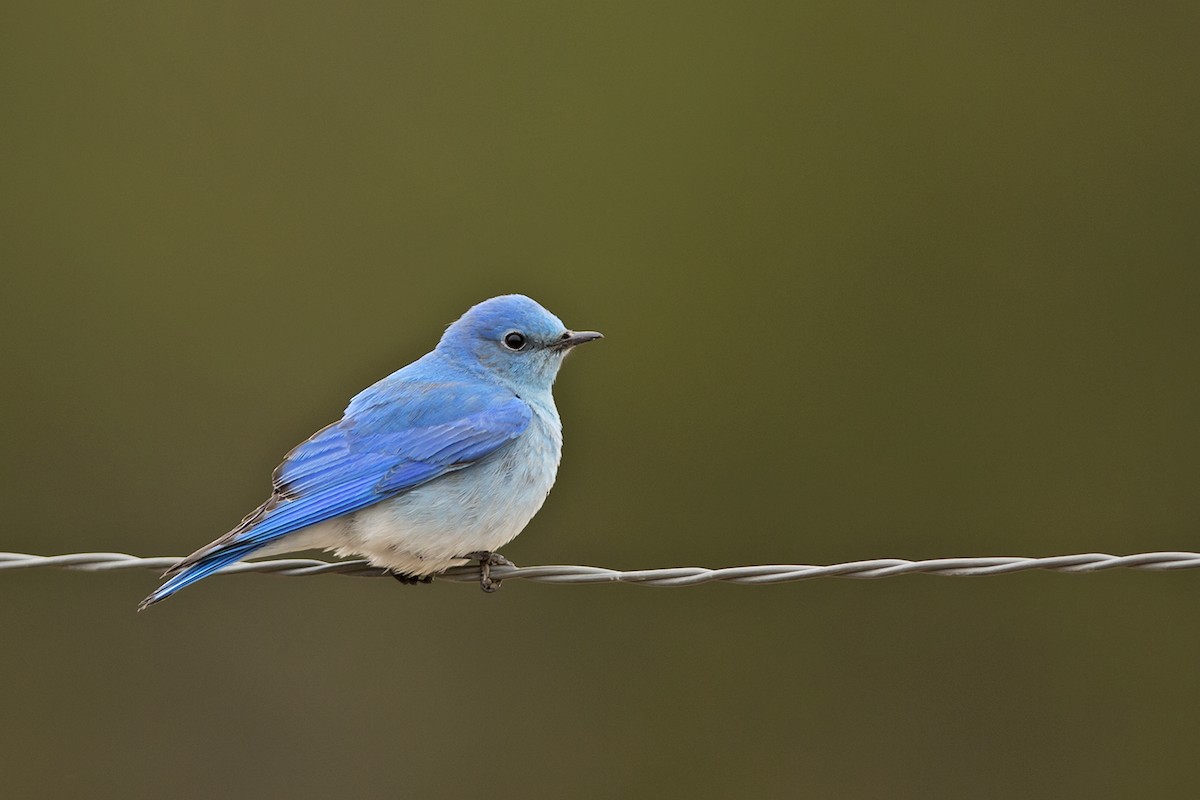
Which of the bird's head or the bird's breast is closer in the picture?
the bird's breast

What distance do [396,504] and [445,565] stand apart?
10.5 inches

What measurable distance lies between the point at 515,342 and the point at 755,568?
1.86 metres

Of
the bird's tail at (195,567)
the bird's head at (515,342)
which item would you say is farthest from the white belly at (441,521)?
the bird's head at (515,342)

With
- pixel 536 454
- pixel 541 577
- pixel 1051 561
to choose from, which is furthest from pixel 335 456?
pixel 1051 561

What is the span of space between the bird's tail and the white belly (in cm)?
24

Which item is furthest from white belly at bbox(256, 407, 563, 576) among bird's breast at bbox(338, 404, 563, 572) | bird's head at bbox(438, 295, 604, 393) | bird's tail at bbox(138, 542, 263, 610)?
bird's head at bbox(438, 295, 604, 393)

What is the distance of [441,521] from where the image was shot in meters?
4.70

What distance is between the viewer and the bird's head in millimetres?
5469

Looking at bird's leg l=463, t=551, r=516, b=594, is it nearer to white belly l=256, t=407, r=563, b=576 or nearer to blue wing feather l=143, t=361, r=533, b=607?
white belly l=256, t=407, r=563, b=576

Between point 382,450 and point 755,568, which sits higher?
point 382,450

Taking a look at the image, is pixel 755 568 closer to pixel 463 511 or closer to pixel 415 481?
pixel 463 511

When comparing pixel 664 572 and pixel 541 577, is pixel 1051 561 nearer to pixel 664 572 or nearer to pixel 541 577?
pixel 664 572

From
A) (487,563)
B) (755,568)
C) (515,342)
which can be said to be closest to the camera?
(755,568)

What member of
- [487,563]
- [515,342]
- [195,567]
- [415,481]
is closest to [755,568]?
[487,563]
